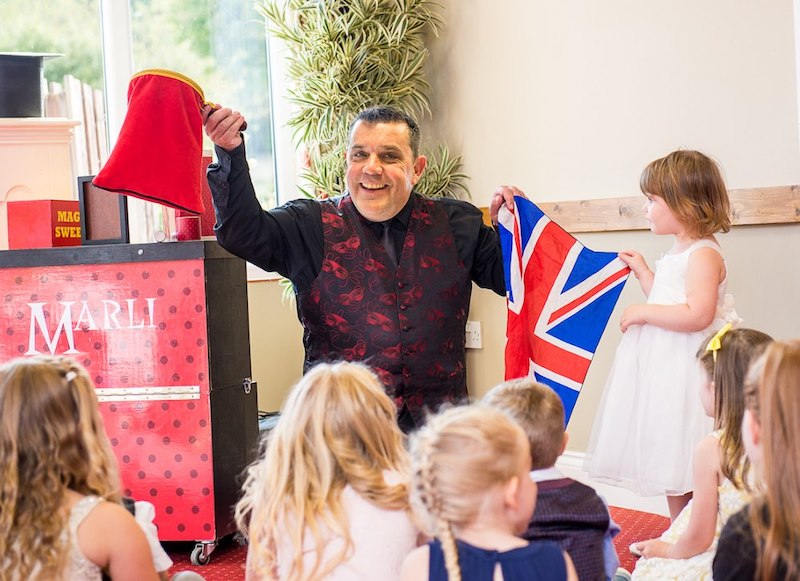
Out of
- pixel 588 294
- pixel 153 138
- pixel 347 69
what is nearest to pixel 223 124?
pixel 153 138

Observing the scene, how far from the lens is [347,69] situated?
417 centimetres

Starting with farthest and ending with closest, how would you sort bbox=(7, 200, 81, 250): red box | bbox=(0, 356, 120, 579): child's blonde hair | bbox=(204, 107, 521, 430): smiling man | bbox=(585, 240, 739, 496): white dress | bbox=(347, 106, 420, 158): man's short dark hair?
bbox=(7, 200, 81, 250): red box, bbox=(585, 240, 739, 496): white dress, bbox=(347, 106, 420, 158): man's short dark hair, bbox=(204, 107, 521, 430): smiling man, bbox=(0, 356, 120, 579): child's blonde hair

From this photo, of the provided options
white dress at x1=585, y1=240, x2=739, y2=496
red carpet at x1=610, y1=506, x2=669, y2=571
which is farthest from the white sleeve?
red carpet at x1=610, y1=506, x2=669, y2=571

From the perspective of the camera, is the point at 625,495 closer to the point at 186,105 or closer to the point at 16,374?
the point at 186,105

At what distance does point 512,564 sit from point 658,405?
1.70 m

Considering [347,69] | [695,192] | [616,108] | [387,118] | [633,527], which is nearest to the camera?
[387,118]

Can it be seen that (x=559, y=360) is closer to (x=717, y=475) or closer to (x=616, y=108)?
(x=717, y=475)

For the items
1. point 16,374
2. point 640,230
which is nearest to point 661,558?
point 16,374

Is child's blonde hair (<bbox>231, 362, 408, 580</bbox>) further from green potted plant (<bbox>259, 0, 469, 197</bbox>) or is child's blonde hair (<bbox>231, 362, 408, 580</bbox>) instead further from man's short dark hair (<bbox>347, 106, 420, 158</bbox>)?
green potted plant (<bbox>259, 0, 469, 197</bbox>)

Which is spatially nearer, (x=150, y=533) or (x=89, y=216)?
(x=150, y=533)

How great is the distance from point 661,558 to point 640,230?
1.68 metres

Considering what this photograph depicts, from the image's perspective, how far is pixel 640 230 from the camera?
3697 millimetres

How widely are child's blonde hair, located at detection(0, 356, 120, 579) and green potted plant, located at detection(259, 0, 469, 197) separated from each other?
Result: 2.67 metres

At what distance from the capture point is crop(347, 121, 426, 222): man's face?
2768mm
